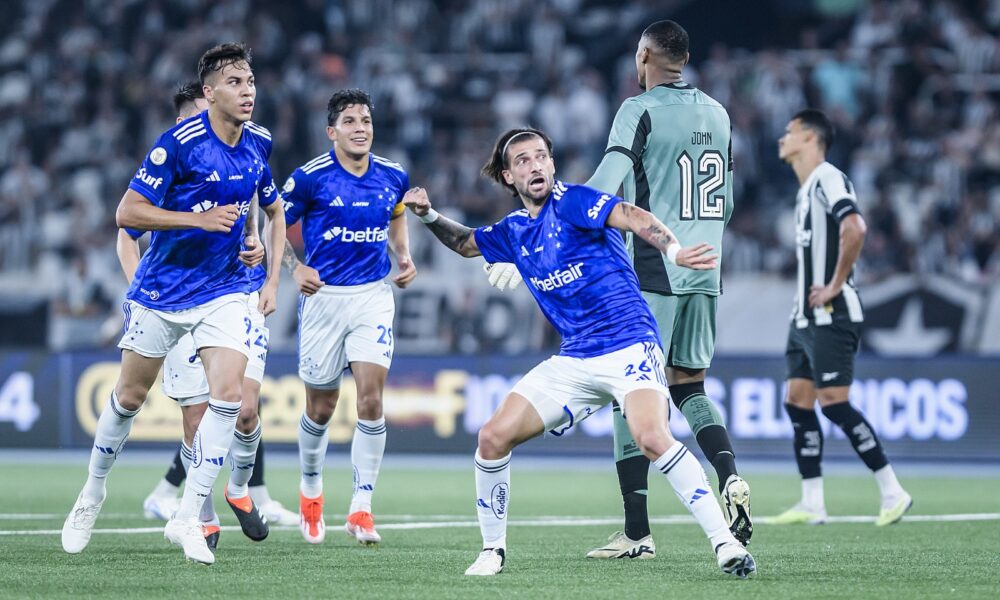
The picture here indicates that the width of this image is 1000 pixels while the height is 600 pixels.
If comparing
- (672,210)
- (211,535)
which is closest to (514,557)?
(211,535)

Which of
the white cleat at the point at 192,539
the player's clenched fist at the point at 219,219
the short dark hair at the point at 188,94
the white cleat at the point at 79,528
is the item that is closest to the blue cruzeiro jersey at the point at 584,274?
the player's clenched fist at the point at 219,219

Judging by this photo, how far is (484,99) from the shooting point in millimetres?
21672

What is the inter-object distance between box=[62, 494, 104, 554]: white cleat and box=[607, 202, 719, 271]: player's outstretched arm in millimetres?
3353

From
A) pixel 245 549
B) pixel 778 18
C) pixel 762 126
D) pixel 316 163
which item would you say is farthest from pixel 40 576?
A: pixel 778 18

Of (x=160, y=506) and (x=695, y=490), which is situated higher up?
(x=695, y=490)

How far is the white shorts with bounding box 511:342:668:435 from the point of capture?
6504 millimetres

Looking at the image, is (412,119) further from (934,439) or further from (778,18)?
(934,439)

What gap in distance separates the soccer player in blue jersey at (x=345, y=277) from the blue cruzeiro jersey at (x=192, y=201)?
116 centimetres

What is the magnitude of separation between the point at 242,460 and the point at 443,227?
211 cm

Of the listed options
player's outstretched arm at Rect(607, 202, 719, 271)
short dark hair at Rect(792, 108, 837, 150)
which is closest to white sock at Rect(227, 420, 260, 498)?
player's outstretched arm at Rect(607, 202, 719, 271)

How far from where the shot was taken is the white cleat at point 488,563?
6.57m

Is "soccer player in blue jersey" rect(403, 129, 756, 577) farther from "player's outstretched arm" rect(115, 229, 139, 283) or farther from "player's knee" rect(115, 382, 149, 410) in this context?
"player's outstretched arm" rect(115, 229, 139, 283)

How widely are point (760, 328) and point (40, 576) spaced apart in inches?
470

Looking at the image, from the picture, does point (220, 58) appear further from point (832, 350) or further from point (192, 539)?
point (832, 350)
